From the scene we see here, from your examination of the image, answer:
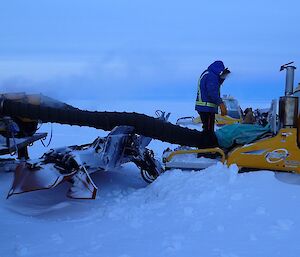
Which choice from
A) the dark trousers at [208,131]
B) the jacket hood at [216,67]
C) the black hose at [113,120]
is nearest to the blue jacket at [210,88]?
the jacket hood at [216,67]

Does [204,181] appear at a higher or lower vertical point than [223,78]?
lower

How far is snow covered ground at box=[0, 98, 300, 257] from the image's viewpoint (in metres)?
3.89

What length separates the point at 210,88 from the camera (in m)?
7.73

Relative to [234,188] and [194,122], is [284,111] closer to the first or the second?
[234,188]

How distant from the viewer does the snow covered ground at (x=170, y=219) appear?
3887 mm

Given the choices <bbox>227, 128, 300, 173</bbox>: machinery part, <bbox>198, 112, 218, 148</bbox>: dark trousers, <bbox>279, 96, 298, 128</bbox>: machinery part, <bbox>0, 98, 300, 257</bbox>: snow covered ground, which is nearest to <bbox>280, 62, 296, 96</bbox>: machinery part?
<bbox>279, 96, 298, 128</bbox>: machinery part

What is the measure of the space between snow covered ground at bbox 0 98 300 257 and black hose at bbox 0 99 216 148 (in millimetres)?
1339

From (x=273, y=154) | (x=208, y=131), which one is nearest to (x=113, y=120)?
(x=208, y=131)

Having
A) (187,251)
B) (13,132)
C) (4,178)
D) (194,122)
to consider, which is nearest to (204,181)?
(187,251)

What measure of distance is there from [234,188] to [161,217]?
1019mm

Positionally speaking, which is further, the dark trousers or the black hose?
the black hose

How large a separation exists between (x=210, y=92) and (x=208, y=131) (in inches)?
26.6

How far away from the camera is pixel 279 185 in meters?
5.29

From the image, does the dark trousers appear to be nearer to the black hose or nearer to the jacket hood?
the black hose
